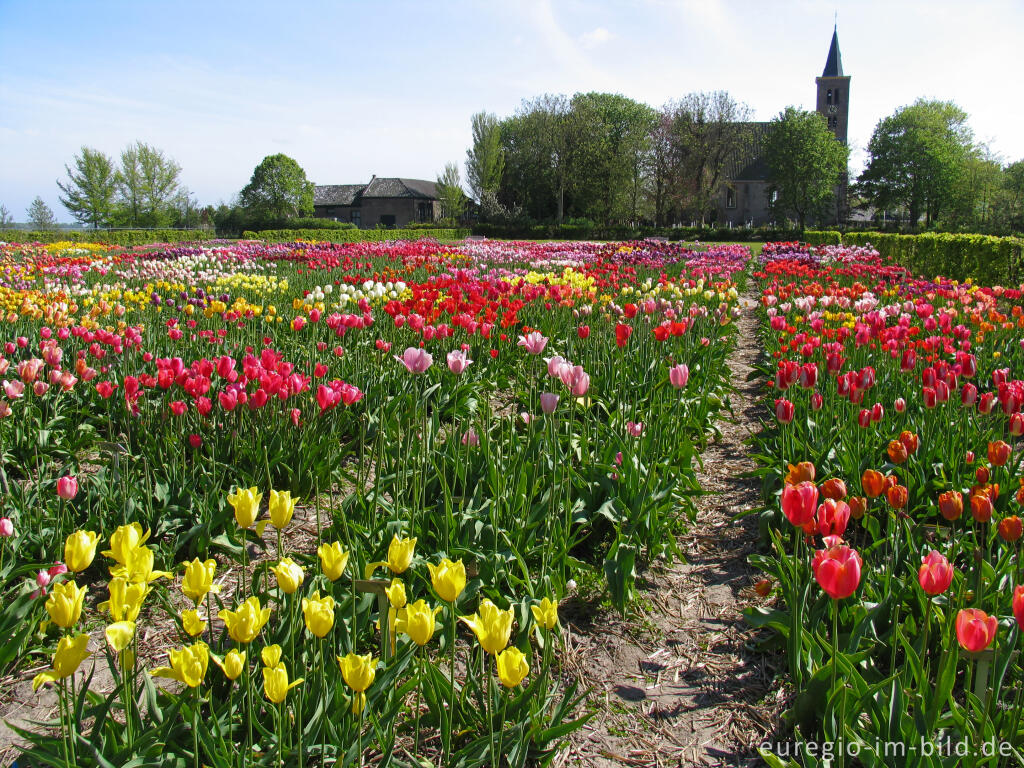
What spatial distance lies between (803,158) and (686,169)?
9.47m

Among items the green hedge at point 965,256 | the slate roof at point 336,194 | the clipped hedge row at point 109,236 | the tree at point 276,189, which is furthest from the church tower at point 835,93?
the clipped hedge row at point 109,236

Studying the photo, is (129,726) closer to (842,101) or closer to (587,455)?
(587,455)

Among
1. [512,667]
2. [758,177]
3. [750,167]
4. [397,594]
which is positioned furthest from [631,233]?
[512,667]

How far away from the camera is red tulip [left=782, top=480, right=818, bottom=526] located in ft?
6.19

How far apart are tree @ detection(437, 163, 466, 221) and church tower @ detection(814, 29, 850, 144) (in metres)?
43.4

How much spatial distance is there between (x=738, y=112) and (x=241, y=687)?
57.7 meters

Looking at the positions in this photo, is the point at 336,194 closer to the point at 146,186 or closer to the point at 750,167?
the point at 146,186

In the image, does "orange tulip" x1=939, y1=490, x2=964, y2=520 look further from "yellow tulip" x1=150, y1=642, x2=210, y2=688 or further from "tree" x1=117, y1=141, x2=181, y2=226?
"tree" x1=117, y1=141, x2=181, y2=226

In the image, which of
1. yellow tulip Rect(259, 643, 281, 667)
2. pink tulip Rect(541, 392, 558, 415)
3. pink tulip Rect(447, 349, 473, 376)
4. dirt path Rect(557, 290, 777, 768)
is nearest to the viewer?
yellow tulip Rect(259, 643, 281, 667)

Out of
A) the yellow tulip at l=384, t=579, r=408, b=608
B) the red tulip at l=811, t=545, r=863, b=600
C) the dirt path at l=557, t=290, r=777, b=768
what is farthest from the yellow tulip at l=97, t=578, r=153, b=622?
the red tulip at l=811, t=545, r=863, b=600

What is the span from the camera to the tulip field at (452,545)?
1.70 metres

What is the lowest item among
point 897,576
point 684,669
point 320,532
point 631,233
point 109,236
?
point 684,669

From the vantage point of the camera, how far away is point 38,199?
7062 centimetres

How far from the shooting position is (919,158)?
60.3m
